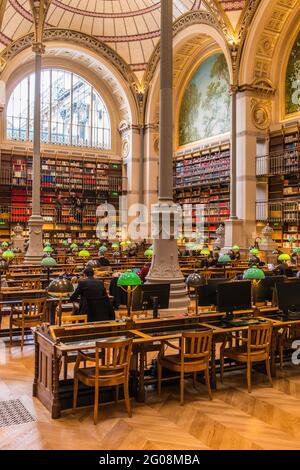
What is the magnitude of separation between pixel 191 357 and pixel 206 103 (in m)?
18.4

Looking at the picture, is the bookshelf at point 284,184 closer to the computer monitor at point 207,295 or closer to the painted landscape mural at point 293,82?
the painted landscape mural at point 293,82

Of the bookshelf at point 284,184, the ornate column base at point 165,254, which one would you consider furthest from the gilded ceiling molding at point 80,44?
the ornate column base at point 165,254

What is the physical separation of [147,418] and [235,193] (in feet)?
45.9

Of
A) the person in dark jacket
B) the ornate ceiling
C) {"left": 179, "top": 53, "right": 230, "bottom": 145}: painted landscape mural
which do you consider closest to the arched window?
the ornate ceiling

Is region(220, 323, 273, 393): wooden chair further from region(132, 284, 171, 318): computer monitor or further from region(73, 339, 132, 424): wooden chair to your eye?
region(73, 339, 132, 424): wooden chair

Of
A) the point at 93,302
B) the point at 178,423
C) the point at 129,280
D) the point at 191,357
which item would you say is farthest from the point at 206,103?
the point at 178,423

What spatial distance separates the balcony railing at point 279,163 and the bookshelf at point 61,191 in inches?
349

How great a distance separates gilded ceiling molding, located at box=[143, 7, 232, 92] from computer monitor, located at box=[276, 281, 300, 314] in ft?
45.4

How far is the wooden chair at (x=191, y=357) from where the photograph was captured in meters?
4.76

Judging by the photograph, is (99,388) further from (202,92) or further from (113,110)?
(113,110)

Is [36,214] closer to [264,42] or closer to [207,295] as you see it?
[207,295]

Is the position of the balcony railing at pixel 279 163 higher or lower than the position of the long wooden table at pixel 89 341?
higher

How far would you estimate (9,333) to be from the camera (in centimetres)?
739

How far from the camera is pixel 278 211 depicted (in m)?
17.3
